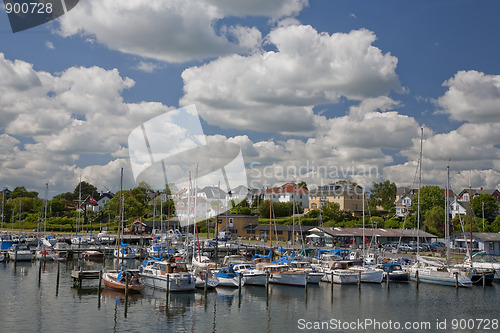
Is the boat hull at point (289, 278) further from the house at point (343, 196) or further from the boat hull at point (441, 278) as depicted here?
the house at point (343, 196)

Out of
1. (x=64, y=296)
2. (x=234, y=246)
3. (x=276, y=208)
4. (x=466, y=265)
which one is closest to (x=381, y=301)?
(x=466, y=265)

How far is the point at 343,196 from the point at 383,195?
13790 mm

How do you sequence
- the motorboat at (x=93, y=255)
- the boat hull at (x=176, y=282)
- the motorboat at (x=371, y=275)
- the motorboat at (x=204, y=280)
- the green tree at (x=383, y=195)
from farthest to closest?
the green tree at (x=383, y=195) < the motorboat at (x=93, y=255) < the motorboat at (x=371, y=275) < the motorboat at (x=204, y=280) < the boat hull at (x=176, y=282)

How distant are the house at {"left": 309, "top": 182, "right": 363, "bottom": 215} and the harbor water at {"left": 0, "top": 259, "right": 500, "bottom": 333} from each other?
354 ft

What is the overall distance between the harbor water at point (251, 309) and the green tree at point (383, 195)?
3997 inches

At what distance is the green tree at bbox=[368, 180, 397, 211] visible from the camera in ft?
495

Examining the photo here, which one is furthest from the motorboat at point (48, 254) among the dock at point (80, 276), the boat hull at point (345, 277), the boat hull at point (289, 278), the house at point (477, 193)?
the house at point (477, 193)

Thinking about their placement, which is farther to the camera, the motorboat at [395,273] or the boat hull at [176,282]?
the motorboat at [395,273]

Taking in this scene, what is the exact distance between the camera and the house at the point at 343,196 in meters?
158

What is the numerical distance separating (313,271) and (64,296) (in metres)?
25.3

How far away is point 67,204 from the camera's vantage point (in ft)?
516

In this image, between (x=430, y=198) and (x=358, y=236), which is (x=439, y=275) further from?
(x=430, y=198)

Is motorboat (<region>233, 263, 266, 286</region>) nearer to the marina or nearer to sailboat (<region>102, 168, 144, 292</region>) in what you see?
the marina

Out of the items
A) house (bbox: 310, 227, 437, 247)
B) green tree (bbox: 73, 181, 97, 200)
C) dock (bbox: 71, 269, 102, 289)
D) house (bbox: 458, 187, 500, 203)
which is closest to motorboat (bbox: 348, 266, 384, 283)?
dock (bbox: 71, 269, 102, 289)
